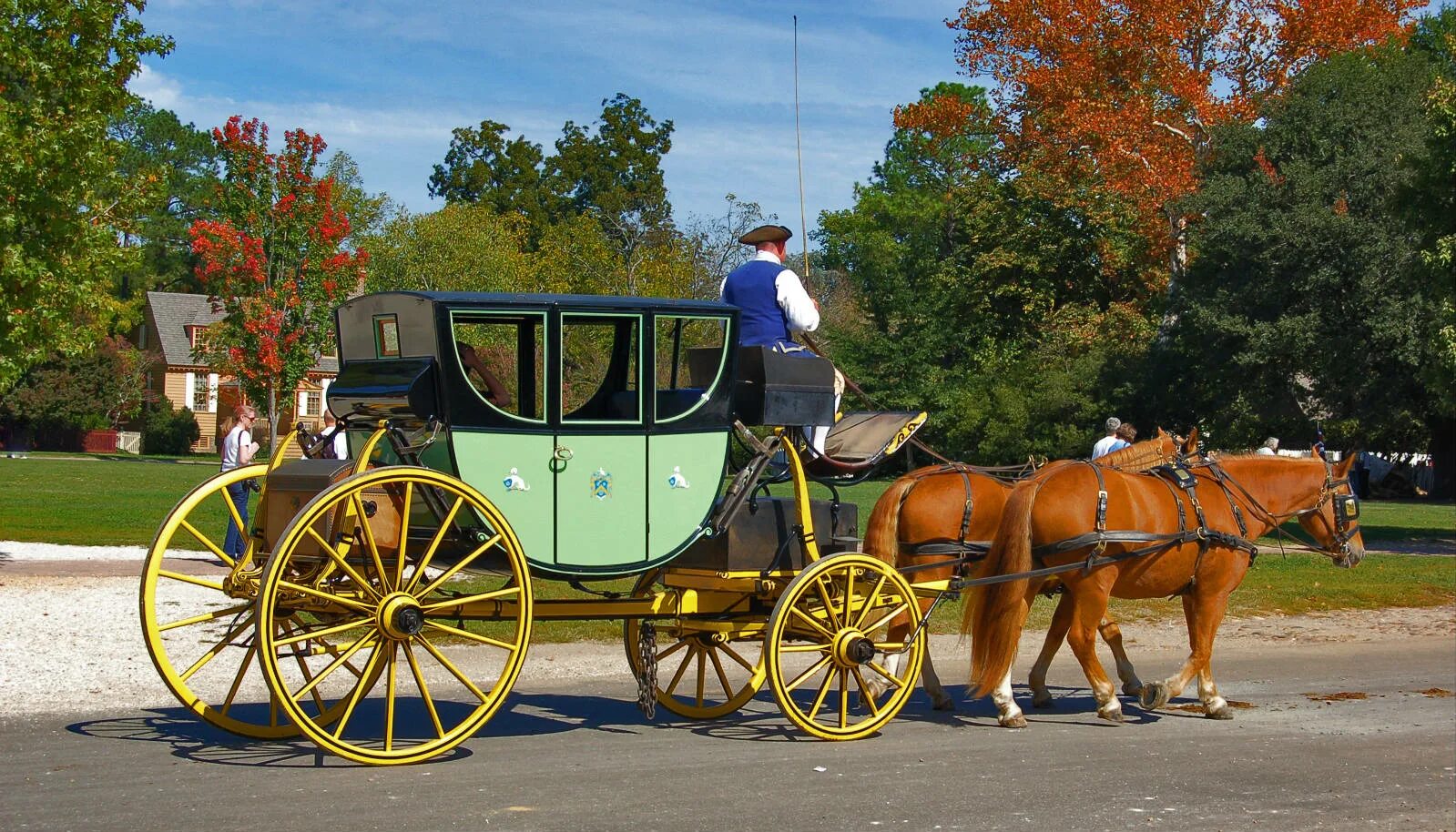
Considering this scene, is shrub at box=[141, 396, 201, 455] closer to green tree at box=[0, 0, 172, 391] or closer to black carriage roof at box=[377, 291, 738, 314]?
green tree at box=[0, 0, 172, 391]

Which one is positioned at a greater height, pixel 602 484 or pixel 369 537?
pixel 602 484

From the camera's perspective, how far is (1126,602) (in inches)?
635

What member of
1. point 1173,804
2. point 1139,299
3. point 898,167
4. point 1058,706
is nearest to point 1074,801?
point 1173,804

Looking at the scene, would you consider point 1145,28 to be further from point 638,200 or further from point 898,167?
point 898,167

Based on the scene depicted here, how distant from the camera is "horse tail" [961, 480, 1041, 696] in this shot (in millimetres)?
8930

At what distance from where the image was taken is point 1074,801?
6.96 metres

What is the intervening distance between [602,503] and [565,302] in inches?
42.6

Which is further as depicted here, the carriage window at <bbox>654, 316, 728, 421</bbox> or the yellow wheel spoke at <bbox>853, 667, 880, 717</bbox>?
the yellow wheel spoke at <bbox>853, 667, 880, 717</bbox>

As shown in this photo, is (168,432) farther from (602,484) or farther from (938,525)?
(602,484)

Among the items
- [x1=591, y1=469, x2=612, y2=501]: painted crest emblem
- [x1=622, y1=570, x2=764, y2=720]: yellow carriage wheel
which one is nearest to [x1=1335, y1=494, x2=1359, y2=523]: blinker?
[x1=622, y1=570, x2=764, y2=720]: yellow carriage wheel

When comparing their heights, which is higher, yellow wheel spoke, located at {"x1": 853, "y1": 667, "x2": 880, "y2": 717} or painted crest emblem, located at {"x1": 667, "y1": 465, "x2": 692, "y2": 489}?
painted crest emblem, located at {"x1": 667, "y1": 465, "x2": 692, "y2": 489}

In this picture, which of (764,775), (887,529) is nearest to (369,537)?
(764,775)

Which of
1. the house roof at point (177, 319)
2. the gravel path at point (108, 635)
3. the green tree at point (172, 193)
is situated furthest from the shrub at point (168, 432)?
the gravel path at point (108, 635)

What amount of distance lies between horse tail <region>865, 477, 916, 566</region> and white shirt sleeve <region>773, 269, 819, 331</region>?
1410 mm
